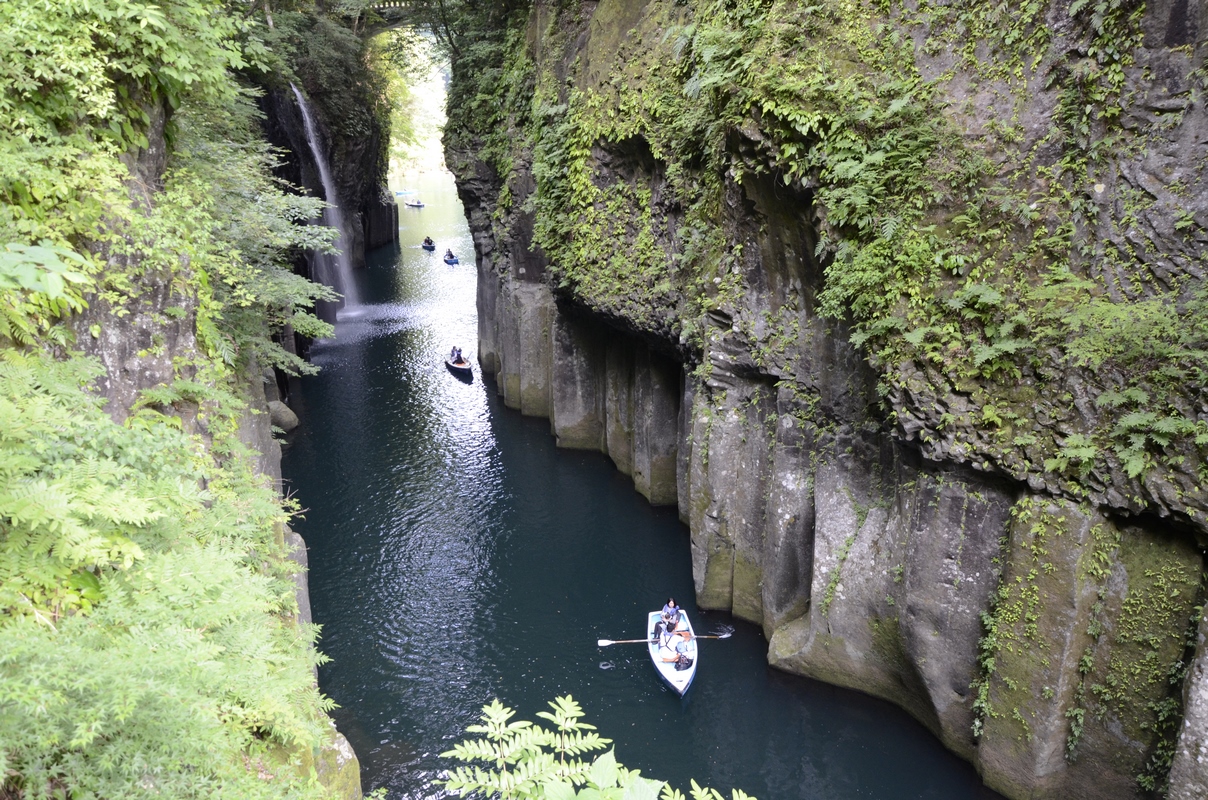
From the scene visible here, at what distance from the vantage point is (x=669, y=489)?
799 inches

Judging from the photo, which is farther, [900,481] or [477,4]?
[477,4]

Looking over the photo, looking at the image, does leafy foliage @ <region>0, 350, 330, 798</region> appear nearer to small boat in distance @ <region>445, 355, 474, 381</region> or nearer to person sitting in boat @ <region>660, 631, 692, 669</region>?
person sitting in boat @ <region>660, 631, 692, 669</region>

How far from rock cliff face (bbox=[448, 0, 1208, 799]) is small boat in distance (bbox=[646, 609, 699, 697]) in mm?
1593

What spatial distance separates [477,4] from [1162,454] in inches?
1059

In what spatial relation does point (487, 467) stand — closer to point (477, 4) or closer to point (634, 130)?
point (634, 130)

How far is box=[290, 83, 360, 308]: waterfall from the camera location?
111 feet

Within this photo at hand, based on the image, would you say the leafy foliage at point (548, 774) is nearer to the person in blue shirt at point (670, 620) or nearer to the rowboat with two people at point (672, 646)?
the rowboat with two people at point (672, 646)

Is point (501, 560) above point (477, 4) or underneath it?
underneath

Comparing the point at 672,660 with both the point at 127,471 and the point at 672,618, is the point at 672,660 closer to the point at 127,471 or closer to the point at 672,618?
the point at 672,618

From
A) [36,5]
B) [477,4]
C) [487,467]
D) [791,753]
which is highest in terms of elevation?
[477,4]

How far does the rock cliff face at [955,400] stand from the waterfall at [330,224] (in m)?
21.2

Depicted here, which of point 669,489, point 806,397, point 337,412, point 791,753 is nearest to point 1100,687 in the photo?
point 791,753

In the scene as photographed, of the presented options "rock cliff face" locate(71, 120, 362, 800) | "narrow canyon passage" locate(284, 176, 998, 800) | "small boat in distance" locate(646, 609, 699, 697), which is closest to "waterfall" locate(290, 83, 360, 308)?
"narrow canyon passage" locate(284, 176, 998, 800)

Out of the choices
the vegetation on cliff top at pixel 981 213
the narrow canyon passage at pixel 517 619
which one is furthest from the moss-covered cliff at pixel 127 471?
the vegetation on cliff top at pixel 981 213
